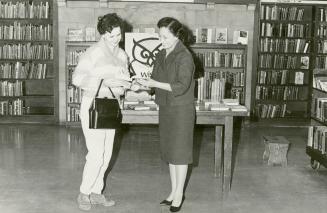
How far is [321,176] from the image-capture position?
6.11 metres

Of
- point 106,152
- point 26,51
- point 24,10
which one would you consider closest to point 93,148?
point 106,152

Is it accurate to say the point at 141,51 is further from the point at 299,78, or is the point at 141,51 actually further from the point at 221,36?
the point at 299,78

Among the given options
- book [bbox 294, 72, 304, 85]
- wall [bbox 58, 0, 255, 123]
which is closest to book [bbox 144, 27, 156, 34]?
wall [bbox 58, 0, 255, 123]

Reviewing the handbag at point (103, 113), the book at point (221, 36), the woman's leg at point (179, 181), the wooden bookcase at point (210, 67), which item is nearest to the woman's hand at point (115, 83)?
the handbag at point (103, 113)

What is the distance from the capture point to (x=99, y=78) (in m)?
4.45

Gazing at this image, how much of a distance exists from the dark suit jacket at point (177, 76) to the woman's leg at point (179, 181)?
60 centimetres

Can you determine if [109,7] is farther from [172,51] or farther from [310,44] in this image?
[172,51]

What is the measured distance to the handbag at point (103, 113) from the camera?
4.33 meters

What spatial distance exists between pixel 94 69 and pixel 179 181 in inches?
50.0

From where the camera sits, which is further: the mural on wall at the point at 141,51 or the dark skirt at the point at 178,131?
the mural on wall at the point at 141,51

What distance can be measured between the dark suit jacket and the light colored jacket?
0.44 meters

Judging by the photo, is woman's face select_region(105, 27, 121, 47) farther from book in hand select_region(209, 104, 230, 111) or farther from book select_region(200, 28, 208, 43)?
book select_region(200, 28, 208, 43)

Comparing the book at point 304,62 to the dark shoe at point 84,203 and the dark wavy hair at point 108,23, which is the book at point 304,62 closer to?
the dark wavy hair at point 108,23

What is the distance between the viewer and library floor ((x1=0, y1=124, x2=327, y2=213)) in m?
4.89
